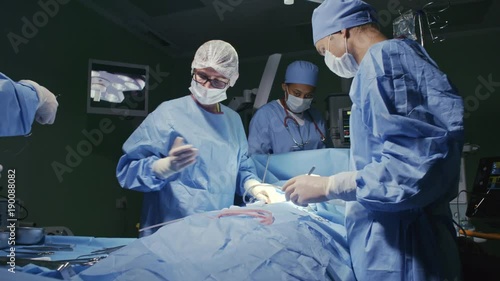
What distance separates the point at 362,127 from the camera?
1148 millimetres

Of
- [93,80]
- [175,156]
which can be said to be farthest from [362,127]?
[93,80]

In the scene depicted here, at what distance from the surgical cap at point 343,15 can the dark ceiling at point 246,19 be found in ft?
6.72

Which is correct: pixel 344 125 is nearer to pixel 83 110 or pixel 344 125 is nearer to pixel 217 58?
pixel 217 58

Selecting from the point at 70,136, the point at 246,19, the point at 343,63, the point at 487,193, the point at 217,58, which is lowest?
the point at 487,193

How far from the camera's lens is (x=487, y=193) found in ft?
8.50

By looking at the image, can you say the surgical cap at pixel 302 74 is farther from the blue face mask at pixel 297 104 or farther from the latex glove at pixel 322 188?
the latex glove at pixel 322 188

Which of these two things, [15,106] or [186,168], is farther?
[186,168]

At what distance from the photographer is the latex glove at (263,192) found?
172 centimetres

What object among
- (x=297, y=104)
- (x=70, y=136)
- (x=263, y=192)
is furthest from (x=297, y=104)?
(x=70, y=136)

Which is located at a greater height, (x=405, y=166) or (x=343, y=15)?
(x=343, y=15)

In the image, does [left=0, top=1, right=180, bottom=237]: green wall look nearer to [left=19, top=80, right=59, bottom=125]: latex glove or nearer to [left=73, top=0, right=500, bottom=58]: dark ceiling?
[left=73, top=0, right=500, bottom=58]: dark ceiling

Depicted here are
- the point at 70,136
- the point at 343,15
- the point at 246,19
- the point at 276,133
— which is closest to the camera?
the point at 343,15

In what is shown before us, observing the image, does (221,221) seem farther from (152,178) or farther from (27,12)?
(27,12)

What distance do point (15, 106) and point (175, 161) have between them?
23.0 inches
